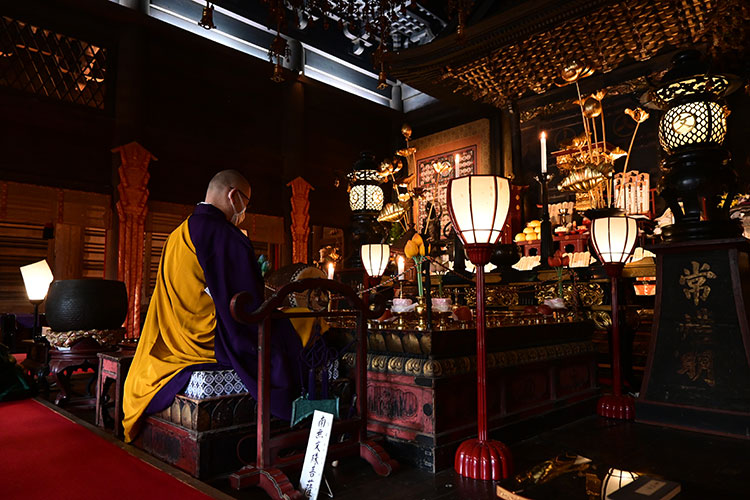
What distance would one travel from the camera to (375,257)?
3.29 meters

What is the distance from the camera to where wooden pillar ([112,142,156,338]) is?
6266 mm

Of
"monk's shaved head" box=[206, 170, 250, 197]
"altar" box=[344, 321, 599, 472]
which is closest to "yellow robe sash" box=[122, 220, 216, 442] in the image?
"monk's shaved head" box=[206, 170, 250, 197]

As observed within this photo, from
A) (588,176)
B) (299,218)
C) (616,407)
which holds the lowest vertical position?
(616,407)

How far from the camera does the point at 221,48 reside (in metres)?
7.41

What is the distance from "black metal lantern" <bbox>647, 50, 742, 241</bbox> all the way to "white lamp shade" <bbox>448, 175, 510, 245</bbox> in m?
1.58

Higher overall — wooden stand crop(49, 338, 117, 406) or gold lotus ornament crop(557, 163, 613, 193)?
gold lotus ornament crop(557, 163, 613, 193)

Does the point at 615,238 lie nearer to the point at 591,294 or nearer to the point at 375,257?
the point at 591,294

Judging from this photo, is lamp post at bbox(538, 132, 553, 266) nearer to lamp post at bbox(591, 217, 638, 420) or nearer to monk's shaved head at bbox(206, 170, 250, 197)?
lamp post at bbox(591, 217, 638, 420)

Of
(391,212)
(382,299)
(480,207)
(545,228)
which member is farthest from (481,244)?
(391,212)

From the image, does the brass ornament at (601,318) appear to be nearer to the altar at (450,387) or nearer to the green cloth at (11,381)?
the altar at (450,387)

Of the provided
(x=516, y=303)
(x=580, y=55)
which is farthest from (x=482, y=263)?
(x=580, y=55)

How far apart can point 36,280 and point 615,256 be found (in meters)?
4.88

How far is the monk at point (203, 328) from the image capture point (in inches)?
82.8

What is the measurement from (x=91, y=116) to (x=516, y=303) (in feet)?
19.5
